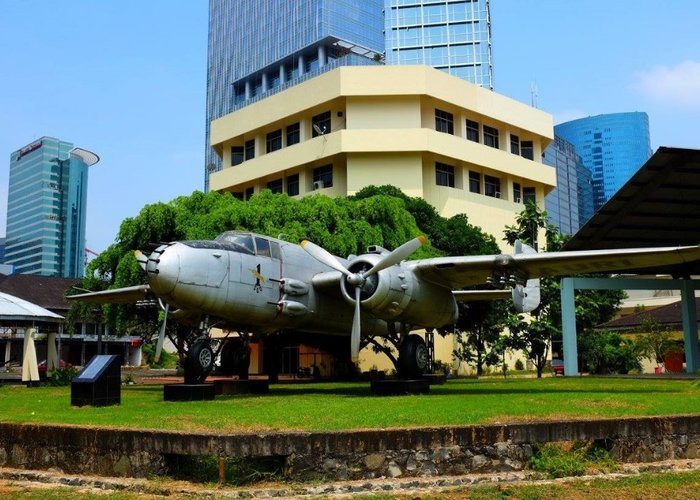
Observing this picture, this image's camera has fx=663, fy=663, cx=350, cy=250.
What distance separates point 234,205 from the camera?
1212 inches

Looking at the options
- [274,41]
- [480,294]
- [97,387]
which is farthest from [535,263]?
[274,41]

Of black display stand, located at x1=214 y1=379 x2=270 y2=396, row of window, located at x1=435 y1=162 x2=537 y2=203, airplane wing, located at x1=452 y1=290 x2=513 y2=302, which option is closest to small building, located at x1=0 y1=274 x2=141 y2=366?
row of window, located at x1=435 y1=162 x2=537 y2=203

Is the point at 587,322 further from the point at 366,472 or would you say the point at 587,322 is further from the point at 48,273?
the point at 48,273

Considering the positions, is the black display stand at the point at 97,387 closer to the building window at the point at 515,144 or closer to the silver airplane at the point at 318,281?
the silver airplane at the point at 318,281

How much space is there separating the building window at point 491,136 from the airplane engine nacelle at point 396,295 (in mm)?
39248

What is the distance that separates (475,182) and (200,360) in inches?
1638

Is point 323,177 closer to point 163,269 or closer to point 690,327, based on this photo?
point 690,327

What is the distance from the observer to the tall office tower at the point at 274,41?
134750 millimetres

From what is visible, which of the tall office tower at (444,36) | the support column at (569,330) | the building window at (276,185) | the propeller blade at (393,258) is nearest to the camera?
the propeller blade at (393,258)

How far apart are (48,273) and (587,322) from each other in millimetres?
141640

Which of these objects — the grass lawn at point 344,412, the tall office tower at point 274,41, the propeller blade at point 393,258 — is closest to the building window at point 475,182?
the propeller blade at point 393,258

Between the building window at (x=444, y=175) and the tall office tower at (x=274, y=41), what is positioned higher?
the tall office tower at (x=274, y=41)

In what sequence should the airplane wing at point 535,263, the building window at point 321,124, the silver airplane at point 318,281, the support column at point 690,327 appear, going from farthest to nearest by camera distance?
the building window at point 321,124 → the support column at point 690,327 → the airplane wing at point 535,263 → the silver airplane at point 318,281

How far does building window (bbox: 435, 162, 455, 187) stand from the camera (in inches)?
2058
